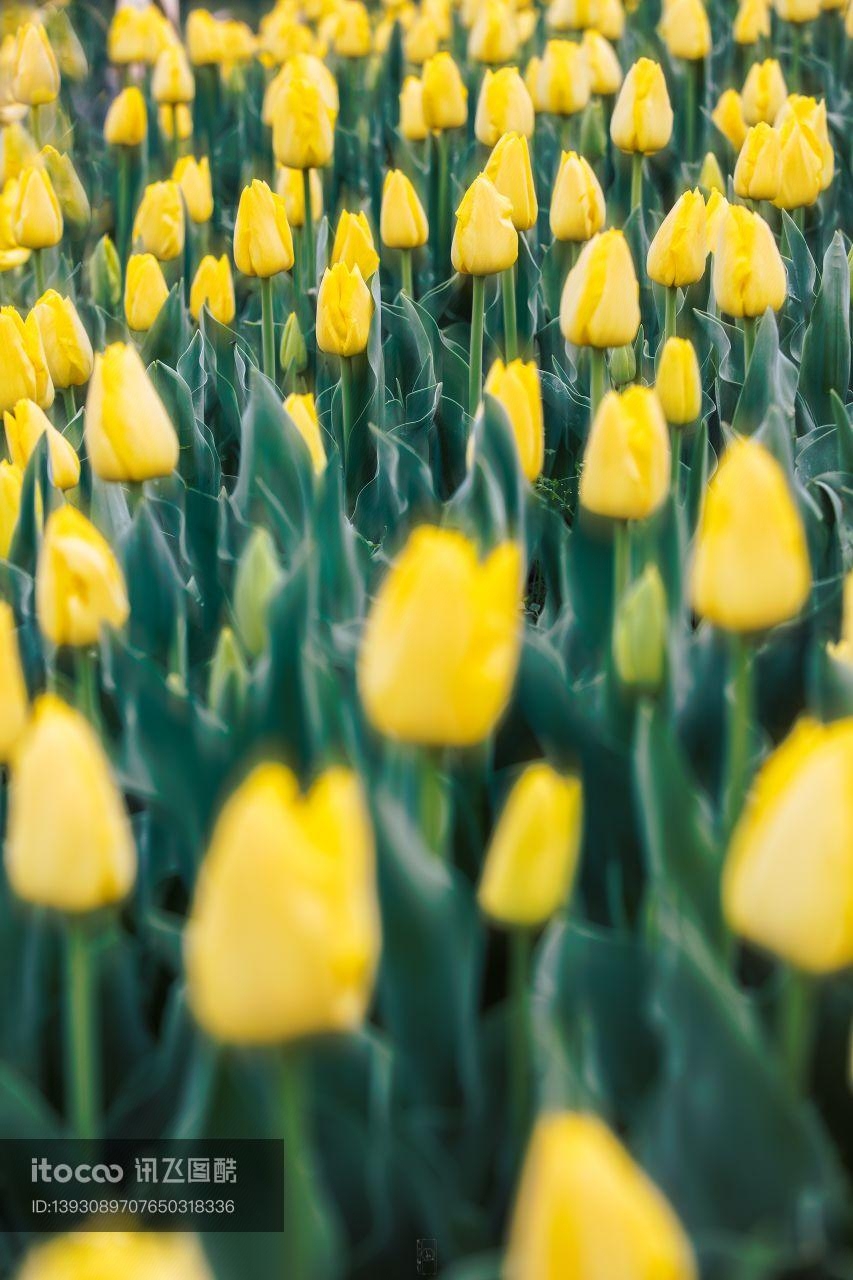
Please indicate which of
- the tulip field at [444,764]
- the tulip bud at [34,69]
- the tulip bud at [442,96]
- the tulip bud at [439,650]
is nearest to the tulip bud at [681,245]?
the tulip field at [444,764]

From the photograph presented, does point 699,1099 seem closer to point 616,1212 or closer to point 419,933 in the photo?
point 419,933

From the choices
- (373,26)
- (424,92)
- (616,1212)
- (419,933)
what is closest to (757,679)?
(419,933)

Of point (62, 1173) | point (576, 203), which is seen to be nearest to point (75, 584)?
point (62, 1173)

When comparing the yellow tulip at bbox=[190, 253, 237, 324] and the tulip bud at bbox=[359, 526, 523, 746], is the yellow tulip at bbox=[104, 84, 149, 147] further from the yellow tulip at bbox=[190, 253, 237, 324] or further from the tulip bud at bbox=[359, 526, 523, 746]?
the tulip bud at bbox=[359, 526, 523, 746]

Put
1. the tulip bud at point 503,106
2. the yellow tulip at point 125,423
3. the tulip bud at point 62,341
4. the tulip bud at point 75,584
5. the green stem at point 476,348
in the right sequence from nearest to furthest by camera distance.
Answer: the tulip bud at point 75,584
the yellow tulip at point 125,423
the tulip bud at point 62,341
the green stem at point 476,348
the tulip bud at point 503,106

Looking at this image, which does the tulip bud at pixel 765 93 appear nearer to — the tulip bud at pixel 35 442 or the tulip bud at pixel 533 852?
the tulip bud at pixel 35 442

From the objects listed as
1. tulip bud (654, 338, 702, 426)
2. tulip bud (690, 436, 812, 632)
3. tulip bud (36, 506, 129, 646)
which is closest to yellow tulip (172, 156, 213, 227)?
tulip bud (654, 338, 702, 426)
